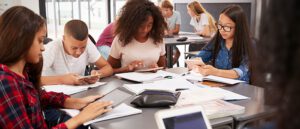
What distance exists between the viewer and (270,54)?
21 cm

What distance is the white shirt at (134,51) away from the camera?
2.39 meters

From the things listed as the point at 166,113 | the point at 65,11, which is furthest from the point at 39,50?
the point at 65,11

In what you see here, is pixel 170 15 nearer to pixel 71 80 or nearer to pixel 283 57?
pixel 71 80

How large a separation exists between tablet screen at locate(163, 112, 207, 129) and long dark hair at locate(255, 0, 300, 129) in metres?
0.81

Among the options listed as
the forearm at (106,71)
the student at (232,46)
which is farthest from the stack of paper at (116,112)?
the student at (232,46)

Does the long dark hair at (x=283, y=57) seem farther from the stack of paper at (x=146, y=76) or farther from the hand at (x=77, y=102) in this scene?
the stack of paper at (x=146, y=76)

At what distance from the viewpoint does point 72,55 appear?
2.16 metres

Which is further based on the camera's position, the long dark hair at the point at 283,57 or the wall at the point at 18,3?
the wall at the point at 18,3

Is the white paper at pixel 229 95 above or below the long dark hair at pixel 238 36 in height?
below

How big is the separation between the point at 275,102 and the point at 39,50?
120 cm

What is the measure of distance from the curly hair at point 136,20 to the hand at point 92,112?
110 cm

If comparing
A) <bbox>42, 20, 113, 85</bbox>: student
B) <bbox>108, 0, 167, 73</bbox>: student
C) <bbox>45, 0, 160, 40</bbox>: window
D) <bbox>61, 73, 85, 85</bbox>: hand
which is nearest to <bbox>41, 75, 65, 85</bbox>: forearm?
<bbox>61, 73, 85, 85</bbox>: hand

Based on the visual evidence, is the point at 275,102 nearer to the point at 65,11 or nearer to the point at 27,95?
the point at 27,95

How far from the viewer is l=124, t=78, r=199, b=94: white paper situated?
1.68 meters
